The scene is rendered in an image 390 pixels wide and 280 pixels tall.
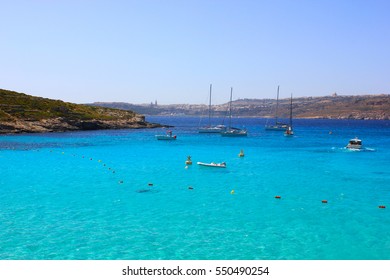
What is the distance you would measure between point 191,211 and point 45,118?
120 metres

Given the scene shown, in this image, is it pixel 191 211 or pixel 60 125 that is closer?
pixel 191 211

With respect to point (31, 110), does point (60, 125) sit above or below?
below

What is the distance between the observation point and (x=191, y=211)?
108 feet

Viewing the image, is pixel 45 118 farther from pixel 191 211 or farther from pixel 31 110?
pixel 191 211

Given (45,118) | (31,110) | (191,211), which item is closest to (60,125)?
(45,118)

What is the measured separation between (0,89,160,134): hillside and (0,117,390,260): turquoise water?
71.3 m

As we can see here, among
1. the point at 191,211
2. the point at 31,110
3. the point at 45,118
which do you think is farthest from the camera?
the point at 31,110

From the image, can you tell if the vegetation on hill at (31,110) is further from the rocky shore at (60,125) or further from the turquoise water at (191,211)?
the turquoise water at (191,211)

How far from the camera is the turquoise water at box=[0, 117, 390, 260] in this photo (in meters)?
24.0

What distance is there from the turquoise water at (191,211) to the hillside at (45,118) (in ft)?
234

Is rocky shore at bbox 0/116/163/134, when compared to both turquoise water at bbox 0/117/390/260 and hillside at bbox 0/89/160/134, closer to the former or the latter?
hillside at bbox 0/89/160/134

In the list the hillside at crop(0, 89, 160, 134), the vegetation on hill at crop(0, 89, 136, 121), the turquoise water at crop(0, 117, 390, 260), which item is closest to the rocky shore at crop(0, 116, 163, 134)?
the hillside at crop(0, 89, 160, 134)

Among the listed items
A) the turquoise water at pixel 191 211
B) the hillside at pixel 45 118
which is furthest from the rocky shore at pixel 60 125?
the turquoise water at pixel 191 211

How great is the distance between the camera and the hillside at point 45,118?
126 metres
